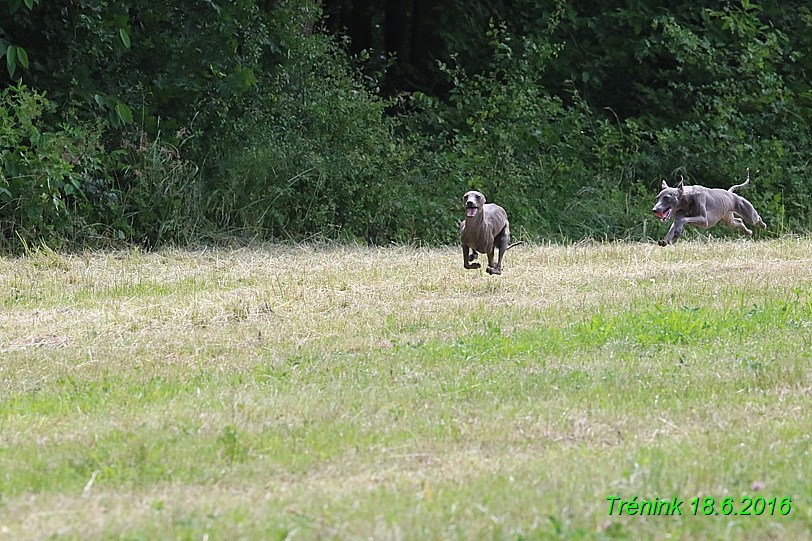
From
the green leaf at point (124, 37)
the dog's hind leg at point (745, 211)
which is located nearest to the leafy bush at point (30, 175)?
the green leaf at point (124, 37)

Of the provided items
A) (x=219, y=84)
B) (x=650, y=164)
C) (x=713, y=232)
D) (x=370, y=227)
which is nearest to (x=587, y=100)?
(x=650, y=164)

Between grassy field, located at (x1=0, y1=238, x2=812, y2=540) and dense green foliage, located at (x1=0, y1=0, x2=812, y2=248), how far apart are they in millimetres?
4305

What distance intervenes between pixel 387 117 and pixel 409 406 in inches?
500

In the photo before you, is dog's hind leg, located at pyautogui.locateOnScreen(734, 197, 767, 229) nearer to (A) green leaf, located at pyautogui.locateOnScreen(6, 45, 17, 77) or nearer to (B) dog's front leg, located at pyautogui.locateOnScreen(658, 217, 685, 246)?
(B) dog's front leg, located at pyautogui.locateOnScreen(658, 217, 685, 246)

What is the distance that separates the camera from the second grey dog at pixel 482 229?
1020 centimetres

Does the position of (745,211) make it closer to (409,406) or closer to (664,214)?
(664,214)

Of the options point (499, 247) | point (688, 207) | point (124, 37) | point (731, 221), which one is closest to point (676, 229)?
point (688, 207)

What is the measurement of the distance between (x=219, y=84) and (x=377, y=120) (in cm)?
259

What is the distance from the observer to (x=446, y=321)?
28.8 feet

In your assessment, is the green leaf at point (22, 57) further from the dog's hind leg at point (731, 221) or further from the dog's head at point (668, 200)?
the dog's hind leg at point (731, 221)

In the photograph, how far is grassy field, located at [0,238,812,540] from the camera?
455cm

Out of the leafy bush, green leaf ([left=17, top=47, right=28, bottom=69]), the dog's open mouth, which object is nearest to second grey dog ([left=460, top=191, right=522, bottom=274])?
the dog's open mouth

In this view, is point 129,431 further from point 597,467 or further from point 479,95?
point 479,95

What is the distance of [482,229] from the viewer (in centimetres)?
1047
